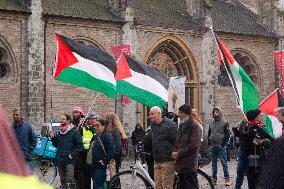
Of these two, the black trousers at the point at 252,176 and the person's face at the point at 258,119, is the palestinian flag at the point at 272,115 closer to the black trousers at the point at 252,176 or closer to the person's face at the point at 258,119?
the person's face at the point at 258,119

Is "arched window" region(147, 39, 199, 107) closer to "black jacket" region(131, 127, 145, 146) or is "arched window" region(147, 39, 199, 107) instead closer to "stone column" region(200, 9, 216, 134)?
"stone column" region(200, 9, 216, 134)

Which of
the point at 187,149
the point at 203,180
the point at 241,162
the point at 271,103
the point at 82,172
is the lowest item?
the point at 203,180

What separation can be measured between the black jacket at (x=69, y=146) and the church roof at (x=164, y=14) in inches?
628

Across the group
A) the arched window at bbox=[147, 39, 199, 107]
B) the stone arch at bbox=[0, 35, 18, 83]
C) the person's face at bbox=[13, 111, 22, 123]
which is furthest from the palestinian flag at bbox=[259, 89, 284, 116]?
the arched window at bbox=[147, 39, 199, 107]

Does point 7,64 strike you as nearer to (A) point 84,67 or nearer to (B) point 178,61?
(B) point 178,61

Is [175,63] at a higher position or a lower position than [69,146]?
higher

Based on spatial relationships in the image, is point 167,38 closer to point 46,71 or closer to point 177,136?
point 46,71

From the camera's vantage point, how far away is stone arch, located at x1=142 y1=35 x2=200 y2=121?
2781 centimetres

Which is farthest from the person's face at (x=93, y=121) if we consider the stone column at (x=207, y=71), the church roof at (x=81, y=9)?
the stone column at (x=207, y=71)

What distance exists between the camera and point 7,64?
22094 millimetres

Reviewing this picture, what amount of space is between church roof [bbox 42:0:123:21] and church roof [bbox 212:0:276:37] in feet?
19.9

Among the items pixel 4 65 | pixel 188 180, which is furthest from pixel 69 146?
pixel 4 65

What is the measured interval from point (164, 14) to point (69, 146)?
1893 cm

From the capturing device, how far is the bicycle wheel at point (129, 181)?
31.9 feet
